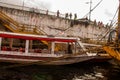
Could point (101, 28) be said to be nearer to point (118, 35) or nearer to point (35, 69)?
point (118, 35)

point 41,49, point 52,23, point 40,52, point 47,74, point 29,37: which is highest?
point 52,23

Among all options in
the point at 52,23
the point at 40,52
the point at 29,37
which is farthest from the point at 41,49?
the point at 52,23

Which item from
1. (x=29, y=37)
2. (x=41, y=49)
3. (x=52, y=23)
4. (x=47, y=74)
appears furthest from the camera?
(x=52, y=23)

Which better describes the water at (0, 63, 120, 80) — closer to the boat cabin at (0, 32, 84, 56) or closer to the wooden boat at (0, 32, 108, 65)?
the wooden boat at (0, 32, 108, 65)

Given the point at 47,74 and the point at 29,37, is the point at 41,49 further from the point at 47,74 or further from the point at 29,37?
the point at 47,74

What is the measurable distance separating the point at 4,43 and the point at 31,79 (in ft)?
34.1

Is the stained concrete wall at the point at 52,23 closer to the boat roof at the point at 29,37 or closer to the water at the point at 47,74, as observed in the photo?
the boat roof at the point at 29,37

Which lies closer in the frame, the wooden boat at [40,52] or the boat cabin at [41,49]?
the wooden boat at [40,52]

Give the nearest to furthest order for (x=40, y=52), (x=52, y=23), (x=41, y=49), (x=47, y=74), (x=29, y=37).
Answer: (x=47, y=74), (x=29, y=37), (x=40, y=52), (x=41, y=49), (x=52, y=23)

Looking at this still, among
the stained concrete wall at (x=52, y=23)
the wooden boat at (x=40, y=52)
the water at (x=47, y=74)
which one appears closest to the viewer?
the water at (x=47, y=74)

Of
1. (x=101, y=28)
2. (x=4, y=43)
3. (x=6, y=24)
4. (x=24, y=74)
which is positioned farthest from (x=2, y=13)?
(x=101, y=28)

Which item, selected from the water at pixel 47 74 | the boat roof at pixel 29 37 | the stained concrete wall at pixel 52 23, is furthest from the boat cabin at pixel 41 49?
the stained concrete wall at pixel 52 23

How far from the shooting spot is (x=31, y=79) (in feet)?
59.0

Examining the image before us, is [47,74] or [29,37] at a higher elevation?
[29,37]
